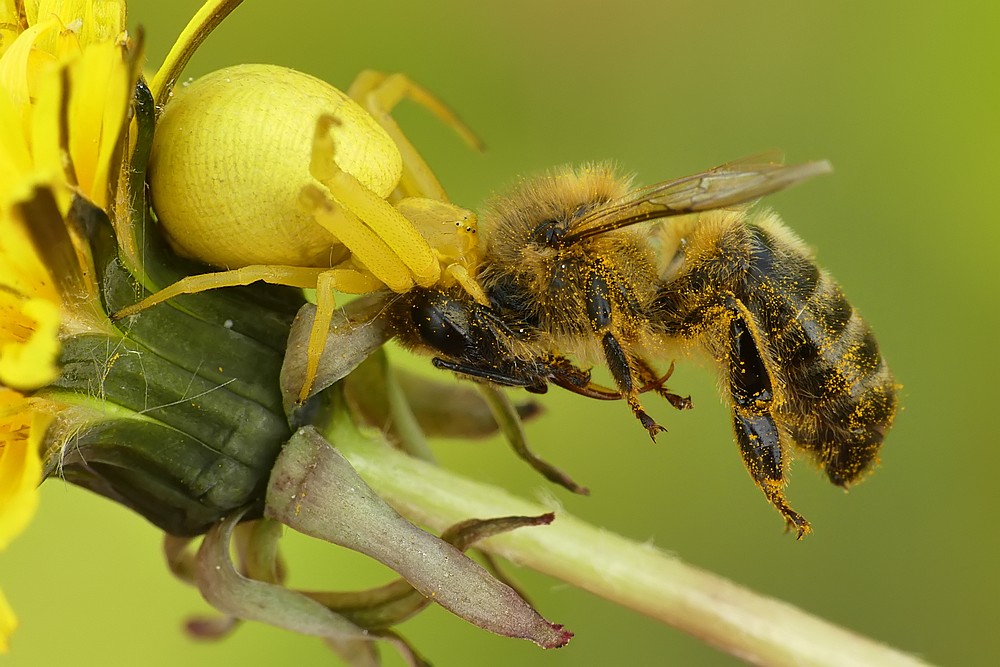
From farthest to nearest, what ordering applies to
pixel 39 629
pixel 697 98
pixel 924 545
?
pixel 697 98
pixel 924 545
pixel 39 629

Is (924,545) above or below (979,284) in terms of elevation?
below

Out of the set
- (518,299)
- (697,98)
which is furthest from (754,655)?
(697,98)

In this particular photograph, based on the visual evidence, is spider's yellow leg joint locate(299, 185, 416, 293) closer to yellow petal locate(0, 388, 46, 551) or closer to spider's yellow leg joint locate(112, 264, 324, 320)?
spider's yellow leg joint locate(112, 264, 324, 320)

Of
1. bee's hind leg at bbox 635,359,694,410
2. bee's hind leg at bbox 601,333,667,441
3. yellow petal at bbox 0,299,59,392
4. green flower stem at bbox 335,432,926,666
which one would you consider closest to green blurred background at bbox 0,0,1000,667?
green flower stem at bbox 335,432,926,666

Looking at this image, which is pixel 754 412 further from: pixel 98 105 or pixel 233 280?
pixel 98 105

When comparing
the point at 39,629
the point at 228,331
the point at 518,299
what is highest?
the point at 518,299

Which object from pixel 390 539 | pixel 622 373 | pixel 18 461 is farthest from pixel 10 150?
pixel 622 373

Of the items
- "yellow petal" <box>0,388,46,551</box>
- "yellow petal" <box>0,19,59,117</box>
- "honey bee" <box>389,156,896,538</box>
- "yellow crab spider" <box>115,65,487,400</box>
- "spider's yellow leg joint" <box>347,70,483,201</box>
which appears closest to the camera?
"yellow petal" <box>0,388,46,551</box>

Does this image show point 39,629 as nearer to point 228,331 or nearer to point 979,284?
point 228,331
